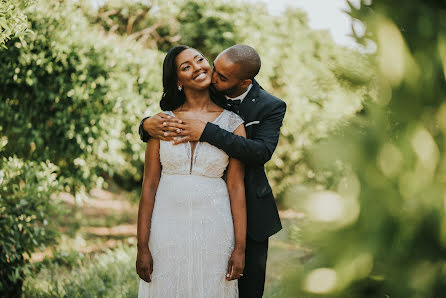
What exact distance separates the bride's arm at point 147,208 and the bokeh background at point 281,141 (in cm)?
91

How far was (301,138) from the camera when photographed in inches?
388

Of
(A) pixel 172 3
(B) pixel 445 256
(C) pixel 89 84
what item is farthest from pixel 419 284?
(A) pixel 172 3

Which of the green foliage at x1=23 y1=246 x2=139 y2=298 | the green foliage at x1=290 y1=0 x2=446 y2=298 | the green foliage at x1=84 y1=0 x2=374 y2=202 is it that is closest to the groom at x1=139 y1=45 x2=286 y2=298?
the green foliage at x1=290 y1=0 x2=446 y2=298

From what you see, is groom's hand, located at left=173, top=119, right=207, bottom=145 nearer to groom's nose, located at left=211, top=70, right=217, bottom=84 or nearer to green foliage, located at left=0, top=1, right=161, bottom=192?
groom's nose, located at left=211, top=70, right=217, bottom=84

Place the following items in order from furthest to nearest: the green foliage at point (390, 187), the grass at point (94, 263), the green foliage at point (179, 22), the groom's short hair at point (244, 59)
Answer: the green foliage at point (179, 22) < the grass at point (94, 263) < the groom's short hair at point (244, 59) < the green foliage at point (390, 187)

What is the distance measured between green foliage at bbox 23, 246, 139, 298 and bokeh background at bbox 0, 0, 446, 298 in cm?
3

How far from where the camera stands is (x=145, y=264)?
2.63 metres

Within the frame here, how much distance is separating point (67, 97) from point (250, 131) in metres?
3.27

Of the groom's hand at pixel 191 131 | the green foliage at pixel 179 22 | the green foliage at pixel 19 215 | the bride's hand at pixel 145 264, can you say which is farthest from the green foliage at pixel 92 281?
the green foliage at pixel 179 22

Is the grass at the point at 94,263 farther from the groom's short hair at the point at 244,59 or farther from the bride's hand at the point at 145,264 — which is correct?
the groom's short hair at the point at 244,59

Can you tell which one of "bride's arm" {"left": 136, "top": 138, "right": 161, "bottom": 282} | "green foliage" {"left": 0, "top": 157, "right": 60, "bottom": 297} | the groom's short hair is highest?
the groom's short hair

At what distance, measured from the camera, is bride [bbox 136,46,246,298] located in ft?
8.51

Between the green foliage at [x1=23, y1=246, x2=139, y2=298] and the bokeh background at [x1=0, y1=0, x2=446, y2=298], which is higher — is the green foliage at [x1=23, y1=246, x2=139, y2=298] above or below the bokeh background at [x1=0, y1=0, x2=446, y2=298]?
below

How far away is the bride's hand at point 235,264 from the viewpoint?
2.58 metres
